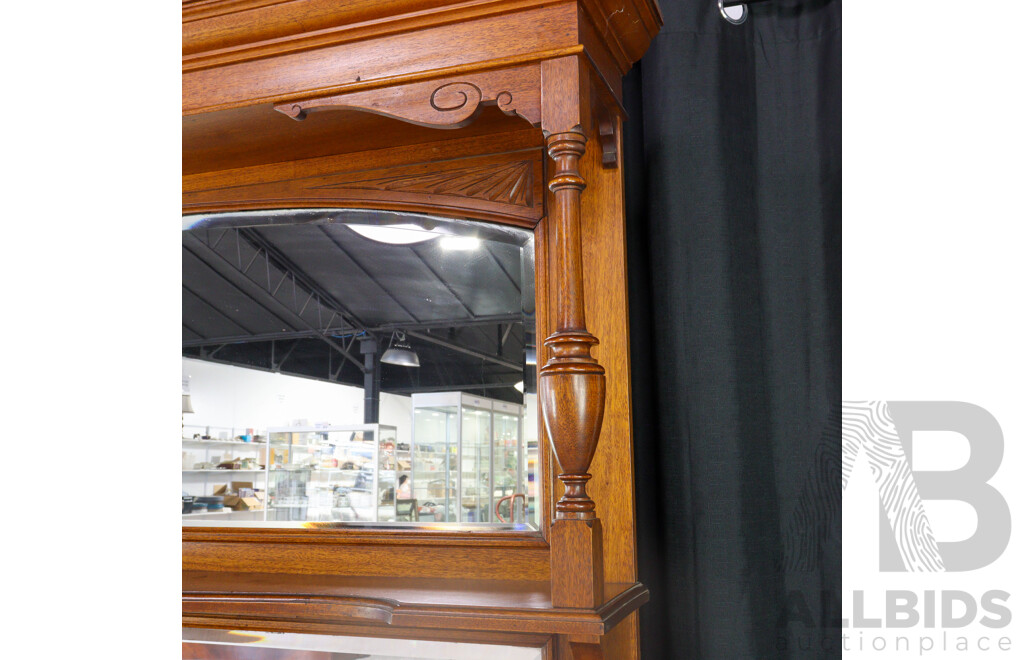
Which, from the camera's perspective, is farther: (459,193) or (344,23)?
(459,193)

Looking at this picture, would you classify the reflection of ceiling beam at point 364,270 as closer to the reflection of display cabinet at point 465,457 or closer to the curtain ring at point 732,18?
the reflection of display cabinet at point 465,457

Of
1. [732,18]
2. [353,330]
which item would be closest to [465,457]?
[353,330]

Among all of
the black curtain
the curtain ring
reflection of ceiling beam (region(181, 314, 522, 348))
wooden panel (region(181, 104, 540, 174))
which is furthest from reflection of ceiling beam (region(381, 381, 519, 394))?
the curtain ring

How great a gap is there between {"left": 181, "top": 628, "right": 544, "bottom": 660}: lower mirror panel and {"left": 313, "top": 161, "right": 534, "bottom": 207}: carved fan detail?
91 centimetres

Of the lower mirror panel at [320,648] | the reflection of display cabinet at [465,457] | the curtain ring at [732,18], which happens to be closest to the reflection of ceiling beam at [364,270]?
the reflection of display cabinet at [465,457]

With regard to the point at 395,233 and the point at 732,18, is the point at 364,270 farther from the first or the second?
the point at 732,18

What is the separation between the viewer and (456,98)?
1369mm

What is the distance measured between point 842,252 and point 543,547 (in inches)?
34.2

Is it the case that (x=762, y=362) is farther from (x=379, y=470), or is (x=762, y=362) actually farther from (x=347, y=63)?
(x=347, y=63)

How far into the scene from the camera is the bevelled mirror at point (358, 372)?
171 centimetres

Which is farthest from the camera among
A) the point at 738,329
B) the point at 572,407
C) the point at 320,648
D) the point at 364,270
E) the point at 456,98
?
the point at 364,270

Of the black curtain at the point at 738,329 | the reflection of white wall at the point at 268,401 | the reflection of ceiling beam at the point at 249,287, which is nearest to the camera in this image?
the black curtain at the point at 738,329

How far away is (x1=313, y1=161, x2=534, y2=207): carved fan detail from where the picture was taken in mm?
1725

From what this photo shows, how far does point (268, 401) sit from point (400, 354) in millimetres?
342
